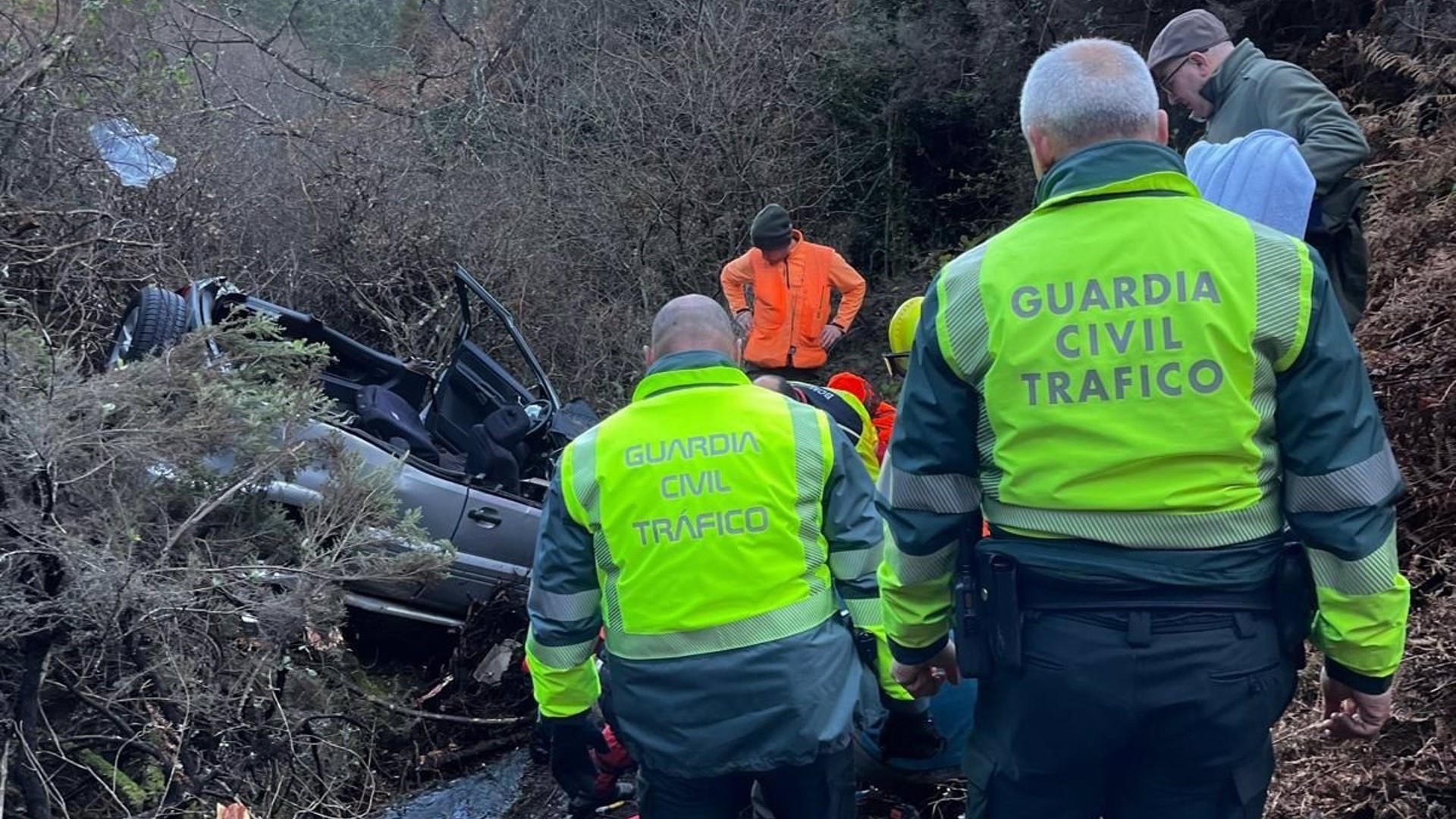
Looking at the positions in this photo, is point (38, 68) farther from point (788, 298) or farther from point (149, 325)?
point (788, 298)

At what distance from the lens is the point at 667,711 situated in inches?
112

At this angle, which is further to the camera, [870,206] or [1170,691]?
[870,206]

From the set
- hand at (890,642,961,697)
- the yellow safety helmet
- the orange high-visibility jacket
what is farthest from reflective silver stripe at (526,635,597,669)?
the orange high-visibility jacket

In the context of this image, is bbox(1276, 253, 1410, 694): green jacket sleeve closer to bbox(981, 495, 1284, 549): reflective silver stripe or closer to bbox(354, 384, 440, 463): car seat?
bbox(981, 495, 1284, 549): reflective silver stripe

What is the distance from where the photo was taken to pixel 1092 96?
88.0 inches

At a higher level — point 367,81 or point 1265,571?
point 1265,571

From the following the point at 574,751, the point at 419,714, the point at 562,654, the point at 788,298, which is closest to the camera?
the point at 562,654

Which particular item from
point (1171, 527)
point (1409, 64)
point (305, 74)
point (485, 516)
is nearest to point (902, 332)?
point (485, 516)

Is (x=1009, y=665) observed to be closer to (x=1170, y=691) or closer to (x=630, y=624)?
(x=1170, y=691)

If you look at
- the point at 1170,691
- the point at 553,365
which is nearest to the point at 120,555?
the point at 1170,691

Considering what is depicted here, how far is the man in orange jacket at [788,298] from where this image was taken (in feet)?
28.9

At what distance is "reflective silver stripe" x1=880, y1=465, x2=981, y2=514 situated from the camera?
2.32 meters

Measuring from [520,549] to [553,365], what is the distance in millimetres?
4459

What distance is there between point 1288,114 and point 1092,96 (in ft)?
6.40
